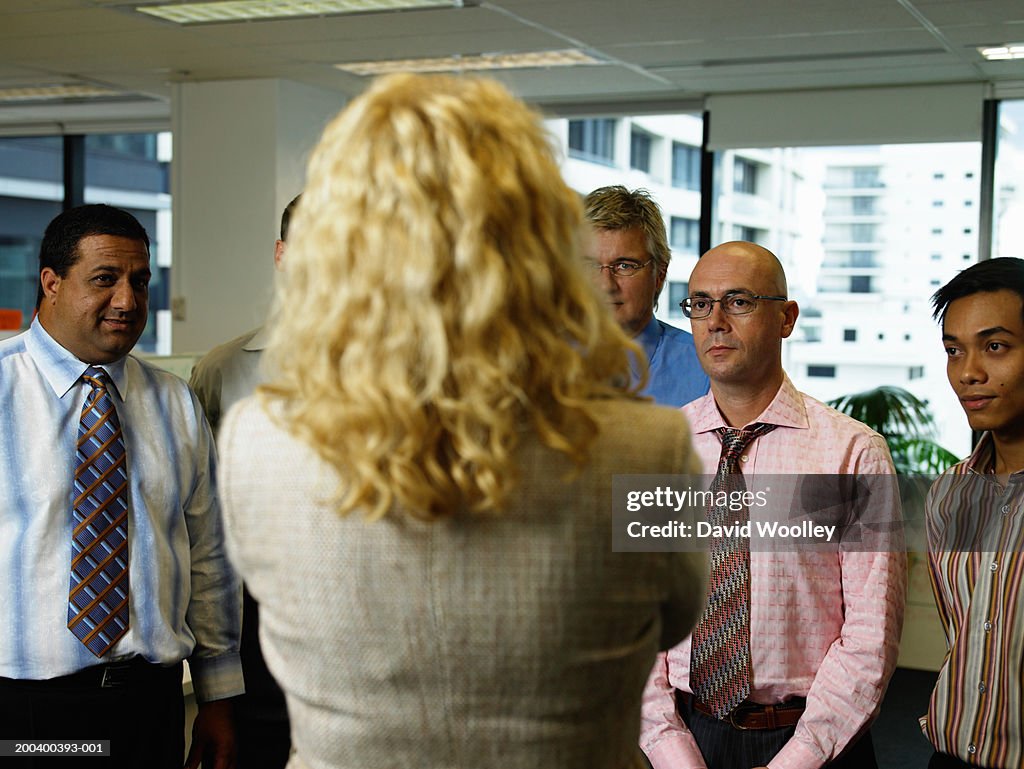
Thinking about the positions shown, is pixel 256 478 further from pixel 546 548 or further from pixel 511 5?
Result: pixel 511 5

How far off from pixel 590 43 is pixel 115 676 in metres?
4.20

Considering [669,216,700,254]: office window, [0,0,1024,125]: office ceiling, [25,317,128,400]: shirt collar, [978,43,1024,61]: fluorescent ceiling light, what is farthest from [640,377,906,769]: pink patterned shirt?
[669,216,700,254]: office window

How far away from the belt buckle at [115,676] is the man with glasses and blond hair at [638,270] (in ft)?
4.27

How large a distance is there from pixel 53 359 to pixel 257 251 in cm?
486

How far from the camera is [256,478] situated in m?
1.15

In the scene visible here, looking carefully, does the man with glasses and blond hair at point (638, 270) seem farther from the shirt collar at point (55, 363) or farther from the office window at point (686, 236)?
Answer: the office window at point (686, 236)

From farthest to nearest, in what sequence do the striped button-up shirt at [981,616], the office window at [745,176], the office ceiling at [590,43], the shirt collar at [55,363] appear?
the office window at [745,176] < the office ceiling at [590,43] < the shirt collar at [55,363] < the striped button-up shirt at [981,616]

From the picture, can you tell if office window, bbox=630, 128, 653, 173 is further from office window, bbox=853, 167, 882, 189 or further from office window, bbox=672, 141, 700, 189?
office window, bbox=853, 167, 882, 189

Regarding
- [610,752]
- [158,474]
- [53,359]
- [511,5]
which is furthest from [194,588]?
[511,5]

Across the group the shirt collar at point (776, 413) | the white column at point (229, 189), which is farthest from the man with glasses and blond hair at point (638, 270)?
the white column at point (229, 189)

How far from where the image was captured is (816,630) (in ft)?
6.24

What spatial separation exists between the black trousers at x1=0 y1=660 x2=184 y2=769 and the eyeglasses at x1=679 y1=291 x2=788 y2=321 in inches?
45.4

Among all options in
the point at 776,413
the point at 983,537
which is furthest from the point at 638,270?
the point at 983,537

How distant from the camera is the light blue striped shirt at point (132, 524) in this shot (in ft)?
6.11
